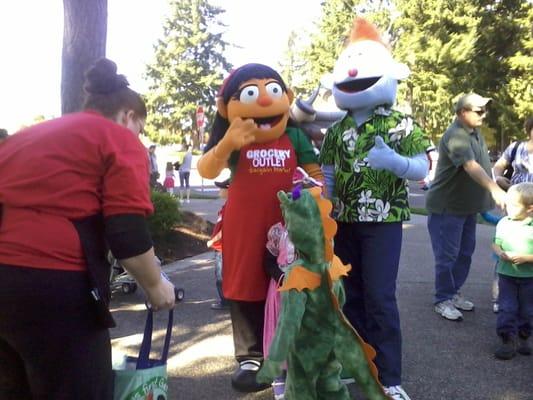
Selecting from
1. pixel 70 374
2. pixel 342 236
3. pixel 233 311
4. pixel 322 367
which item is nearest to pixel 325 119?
pixel 342 236

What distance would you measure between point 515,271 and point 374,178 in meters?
1.41

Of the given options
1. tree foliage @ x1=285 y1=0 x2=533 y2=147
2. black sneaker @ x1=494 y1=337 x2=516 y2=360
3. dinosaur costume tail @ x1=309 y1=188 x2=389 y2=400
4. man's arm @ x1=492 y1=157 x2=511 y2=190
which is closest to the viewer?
dinosaur costume tail @ x1=309 y1=188 x2=389 y2=400

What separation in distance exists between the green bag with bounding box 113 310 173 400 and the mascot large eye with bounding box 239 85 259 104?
1.42m

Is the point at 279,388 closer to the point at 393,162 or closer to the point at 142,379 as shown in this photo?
the point at 142,379

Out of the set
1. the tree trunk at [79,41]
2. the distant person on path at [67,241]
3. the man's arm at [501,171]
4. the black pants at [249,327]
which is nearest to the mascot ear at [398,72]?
the black pants at [249,327]

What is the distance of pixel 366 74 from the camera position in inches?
122

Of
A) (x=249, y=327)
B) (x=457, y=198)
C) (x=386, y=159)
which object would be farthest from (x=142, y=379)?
(x=457, y=198)

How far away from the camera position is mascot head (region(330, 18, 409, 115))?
3.07 meters

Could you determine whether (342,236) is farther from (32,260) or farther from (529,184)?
(32,260)

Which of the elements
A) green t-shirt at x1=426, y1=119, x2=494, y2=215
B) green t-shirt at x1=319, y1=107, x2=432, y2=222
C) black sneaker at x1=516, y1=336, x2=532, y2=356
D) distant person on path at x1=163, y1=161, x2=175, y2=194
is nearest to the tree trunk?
green t-shirt at x1=319, y1=107, x2=432, y2=222

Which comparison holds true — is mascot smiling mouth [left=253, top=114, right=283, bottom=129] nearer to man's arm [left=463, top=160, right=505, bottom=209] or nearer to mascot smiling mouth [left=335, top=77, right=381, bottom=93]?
mascot smiling mouth [left=335, top=77, right=381, bottom=93]

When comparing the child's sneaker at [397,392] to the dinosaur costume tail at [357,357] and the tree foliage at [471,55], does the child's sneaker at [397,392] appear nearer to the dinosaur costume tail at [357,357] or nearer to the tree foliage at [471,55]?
the dinosaur costume tail at [357,357]

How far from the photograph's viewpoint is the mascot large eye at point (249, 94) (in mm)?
3088

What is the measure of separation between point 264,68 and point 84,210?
1681mm
